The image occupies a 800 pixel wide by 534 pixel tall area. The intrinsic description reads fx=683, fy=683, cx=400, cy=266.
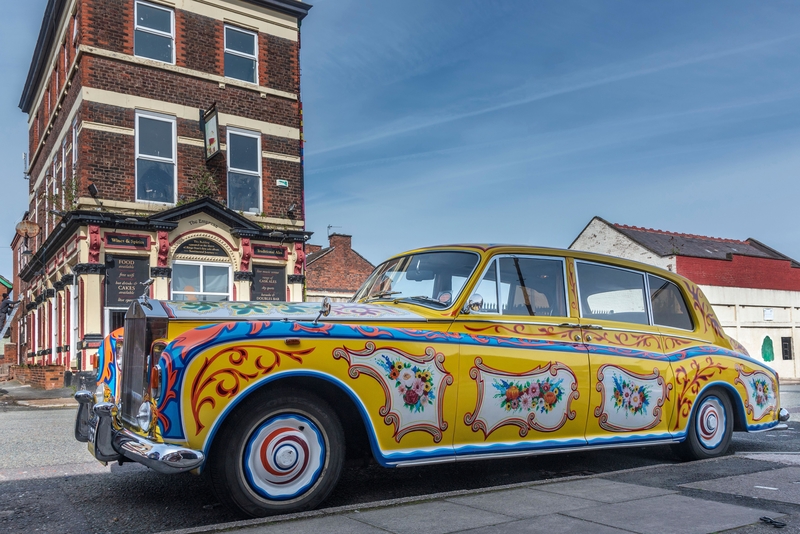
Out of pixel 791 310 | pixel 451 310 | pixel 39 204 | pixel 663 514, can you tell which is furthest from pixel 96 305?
pixel 791 310

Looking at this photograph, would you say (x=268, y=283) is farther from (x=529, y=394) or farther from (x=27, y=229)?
(x=529, y=394)

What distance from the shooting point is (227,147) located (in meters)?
17.6

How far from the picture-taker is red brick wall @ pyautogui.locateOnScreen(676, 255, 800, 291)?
→ 28.8 meters

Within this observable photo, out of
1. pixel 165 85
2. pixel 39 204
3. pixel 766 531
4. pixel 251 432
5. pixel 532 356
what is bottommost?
pixel 766 531

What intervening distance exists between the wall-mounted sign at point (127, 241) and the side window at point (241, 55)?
5008mm

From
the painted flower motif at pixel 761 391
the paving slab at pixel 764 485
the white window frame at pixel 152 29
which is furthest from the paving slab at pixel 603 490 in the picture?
the white window frame at pixel 152 29

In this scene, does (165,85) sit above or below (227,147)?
above

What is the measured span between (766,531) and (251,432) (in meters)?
2.77

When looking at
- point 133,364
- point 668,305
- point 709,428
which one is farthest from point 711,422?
point 133,364

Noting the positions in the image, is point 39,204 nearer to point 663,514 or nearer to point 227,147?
point 227,147

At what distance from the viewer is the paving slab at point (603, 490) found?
420 cm

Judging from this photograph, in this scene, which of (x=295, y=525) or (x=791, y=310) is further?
(x=791, y=310)

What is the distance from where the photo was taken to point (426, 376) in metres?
4.61

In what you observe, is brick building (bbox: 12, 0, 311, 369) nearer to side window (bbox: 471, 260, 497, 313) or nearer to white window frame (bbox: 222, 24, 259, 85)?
white window frame (bbox: 222, 24, 259, 85)
